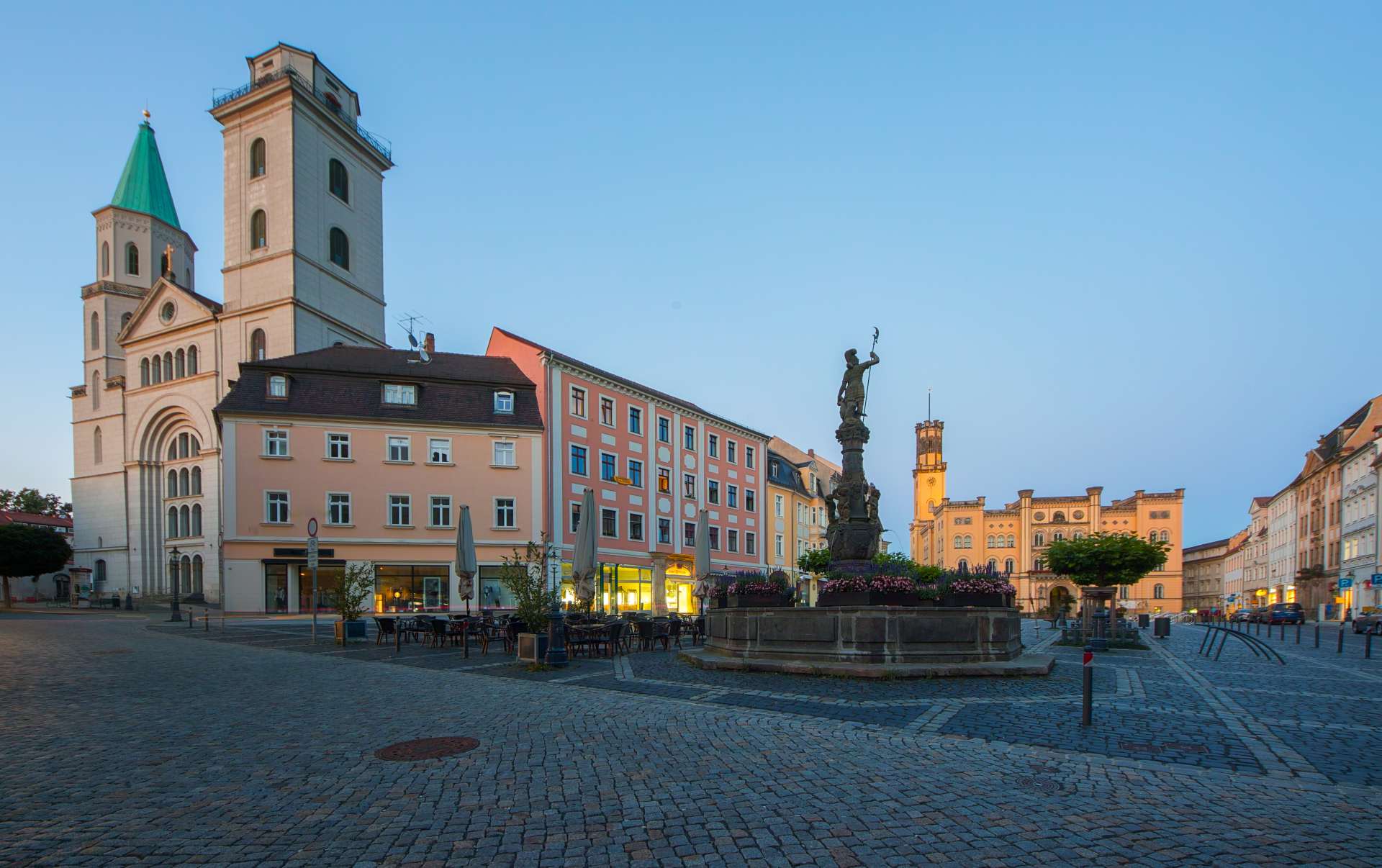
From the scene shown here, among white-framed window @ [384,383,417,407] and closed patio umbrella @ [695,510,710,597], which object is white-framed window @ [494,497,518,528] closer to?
white-framed window @ [384,383,417,407]

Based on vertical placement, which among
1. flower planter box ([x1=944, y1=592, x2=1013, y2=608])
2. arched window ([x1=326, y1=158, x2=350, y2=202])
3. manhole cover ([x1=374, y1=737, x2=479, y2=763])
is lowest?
manhole cover ([x1=374, y1=737, x2=479, y2=763])

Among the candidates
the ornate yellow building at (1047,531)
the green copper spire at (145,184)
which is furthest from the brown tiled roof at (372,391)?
the ornate yellow building at (1047,531)

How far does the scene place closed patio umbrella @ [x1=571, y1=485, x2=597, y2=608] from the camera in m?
18.0

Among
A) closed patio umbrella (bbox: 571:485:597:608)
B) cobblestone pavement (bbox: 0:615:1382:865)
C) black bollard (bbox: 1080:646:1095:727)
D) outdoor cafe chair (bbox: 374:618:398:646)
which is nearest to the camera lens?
cobblestone pavement (bbox: 0:615:1382:865)

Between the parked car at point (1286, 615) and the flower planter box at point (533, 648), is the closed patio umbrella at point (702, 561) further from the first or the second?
the parked car at point (1286, 615)

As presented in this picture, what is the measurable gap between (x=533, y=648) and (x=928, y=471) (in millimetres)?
99058

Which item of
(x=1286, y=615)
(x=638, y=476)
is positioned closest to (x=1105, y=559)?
(x=638, y=476)

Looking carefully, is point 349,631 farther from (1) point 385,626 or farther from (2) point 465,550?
(2) point 465,550

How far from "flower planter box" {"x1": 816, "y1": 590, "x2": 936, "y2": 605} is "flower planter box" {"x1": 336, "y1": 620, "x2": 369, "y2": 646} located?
43.5 ft

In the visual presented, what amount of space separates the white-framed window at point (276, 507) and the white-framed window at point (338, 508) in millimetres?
1649

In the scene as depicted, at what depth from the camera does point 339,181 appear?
48031mm

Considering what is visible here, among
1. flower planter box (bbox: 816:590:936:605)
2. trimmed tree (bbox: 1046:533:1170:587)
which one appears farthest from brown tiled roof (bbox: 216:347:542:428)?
flower planter box (bbox: 816:590:936:605)

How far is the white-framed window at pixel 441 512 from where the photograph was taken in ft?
114

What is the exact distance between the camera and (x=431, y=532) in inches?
1358
